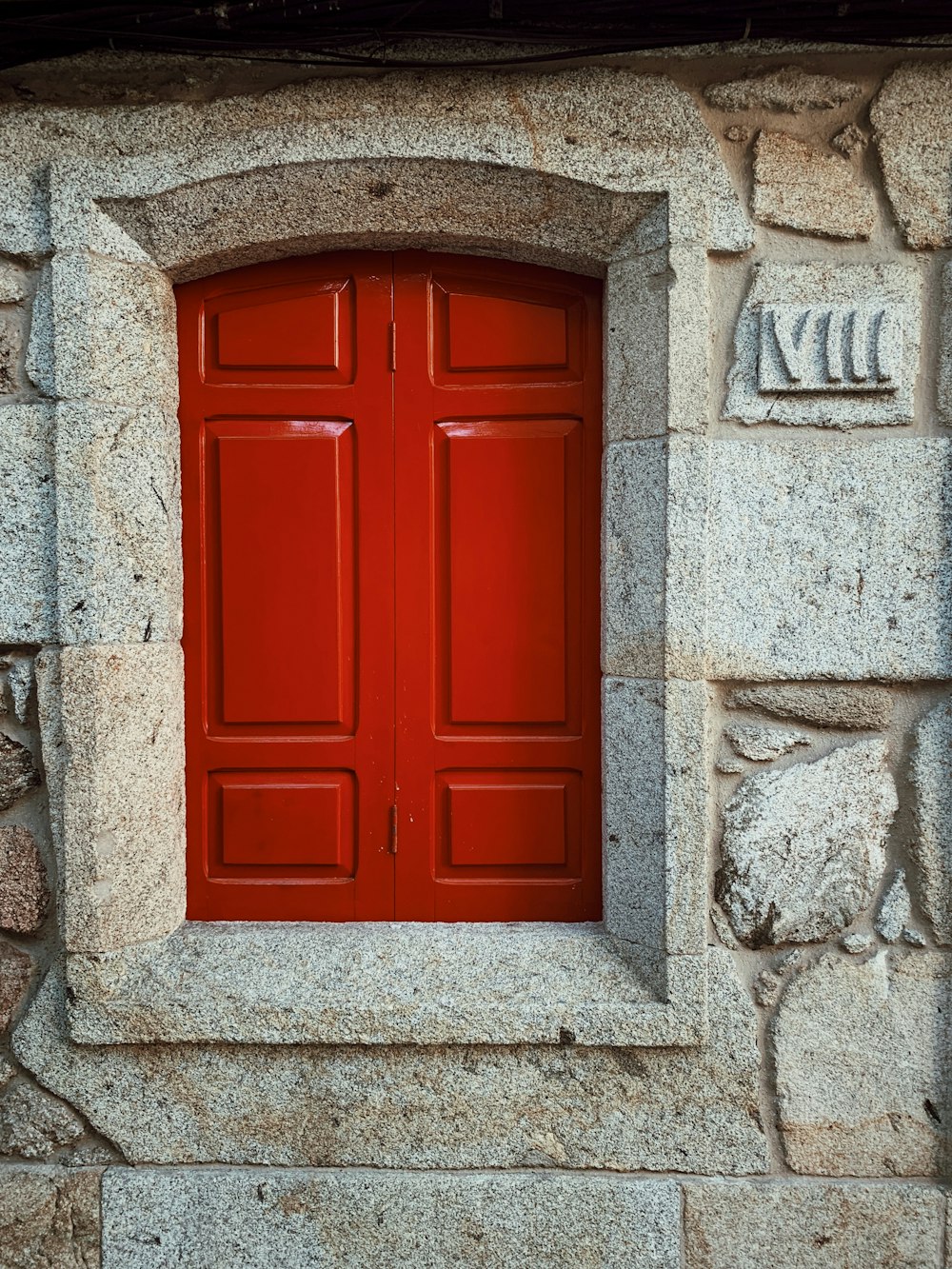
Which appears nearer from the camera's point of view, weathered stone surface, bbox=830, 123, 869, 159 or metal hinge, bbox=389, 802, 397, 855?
weathered stone surface, bbox=830, 123, 869, 159

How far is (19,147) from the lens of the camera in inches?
84.4

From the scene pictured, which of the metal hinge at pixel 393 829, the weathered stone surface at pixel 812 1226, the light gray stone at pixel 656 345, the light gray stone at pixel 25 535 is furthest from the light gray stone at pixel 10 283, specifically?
the weathered stone surface at pixel 812 1226

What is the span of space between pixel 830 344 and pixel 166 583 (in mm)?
1697

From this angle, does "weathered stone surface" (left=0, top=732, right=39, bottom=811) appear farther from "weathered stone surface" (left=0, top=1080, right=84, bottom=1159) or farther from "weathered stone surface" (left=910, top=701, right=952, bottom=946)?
"weathered stone surface" (left=910, top=701, right=952, bottom=946)

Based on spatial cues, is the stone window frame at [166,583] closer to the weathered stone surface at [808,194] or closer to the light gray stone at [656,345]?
the light gray stone at [656,345]

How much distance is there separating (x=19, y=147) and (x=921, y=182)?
2.10 metres

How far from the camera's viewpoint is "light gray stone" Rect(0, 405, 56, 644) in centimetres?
217

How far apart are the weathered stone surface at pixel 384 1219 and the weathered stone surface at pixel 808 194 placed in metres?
2.27

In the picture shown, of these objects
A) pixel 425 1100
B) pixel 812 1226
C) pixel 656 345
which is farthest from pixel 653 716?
pixel 812 1226

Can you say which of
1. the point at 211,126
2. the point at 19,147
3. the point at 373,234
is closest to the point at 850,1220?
the point at 373,234

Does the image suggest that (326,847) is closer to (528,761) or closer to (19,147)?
(528,761)

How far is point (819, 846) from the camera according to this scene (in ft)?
7.03

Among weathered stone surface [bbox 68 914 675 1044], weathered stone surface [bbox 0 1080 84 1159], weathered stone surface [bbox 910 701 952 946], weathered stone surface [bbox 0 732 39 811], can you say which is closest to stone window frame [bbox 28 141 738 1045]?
weathered stone surface [bbox 68 914 675 1044]

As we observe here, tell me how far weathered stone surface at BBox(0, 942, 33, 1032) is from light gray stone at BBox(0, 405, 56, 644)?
777 millimetres
